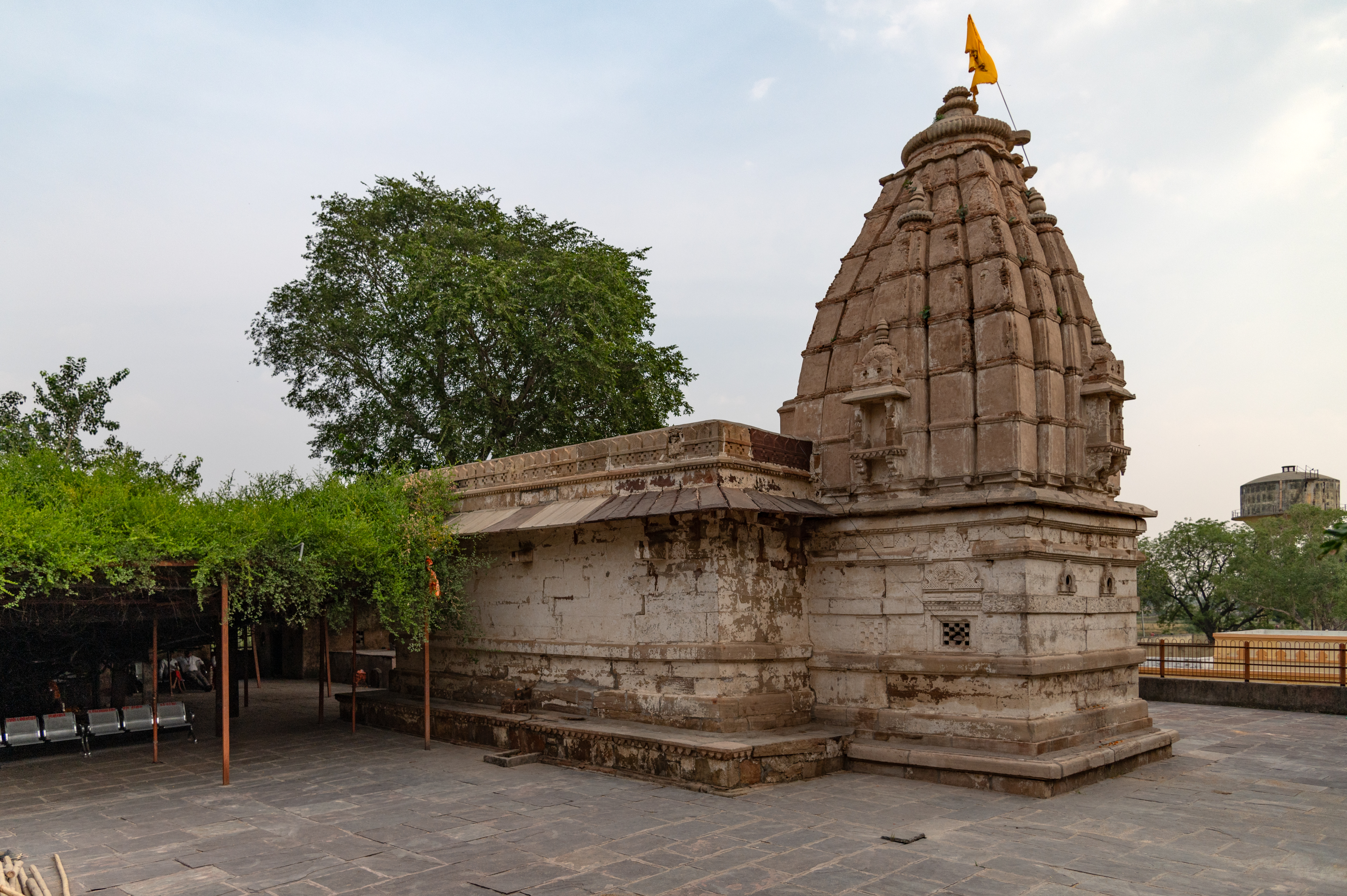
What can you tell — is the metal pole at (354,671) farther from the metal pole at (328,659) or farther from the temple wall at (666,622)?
the temple wall at (666,622)

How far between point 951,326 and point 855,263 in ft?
6.84

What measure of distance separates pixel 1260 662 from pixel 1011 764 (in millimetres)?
10295

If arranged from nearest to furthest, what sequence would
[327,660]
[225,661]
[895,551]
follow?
[225,661]
[895,551]
[327,660]

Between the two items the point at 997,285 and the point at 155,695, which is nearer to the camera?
the point at 997,285

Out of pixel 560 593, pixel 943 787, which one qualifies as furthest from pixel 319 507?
pixel 943 787

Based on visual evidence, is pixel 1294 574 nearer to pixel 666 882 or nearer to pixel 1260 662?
pixel 1260 662

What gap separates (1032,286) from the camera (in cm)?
1090

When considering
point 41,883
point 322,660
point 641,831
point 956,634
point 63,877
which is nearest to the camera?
point 41,883

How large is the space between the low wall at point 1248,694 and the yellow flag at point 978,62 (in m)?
9.94

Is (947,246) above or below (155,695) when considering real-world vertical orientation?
above

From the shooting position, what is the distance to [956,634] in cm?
1003

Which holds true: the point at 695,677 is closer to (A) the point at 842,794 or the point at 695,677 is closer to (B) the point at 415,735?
(A) the point at 842,794

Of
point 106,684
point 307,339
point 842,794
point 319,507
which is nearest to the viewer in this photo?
point 842,794

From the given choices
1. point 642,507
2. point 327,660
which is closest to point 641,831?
point 642,507
